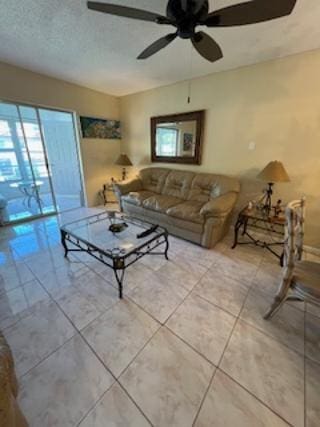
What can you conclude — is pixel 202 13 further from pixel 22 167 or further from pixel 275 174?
pixel 22 167

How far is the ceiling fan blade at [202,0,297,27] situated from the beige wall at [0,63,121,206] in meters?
3.15

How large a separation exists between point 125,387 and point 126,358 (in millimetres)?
165

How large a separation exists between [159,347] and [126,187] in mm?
2866

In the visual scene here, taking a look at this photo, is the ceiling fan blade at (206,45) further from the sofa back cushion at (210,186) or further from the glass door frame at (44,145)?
the glass door frame at (44,145)

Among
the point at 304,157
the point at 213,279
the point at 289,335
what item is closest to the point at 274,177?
the point at 304,157

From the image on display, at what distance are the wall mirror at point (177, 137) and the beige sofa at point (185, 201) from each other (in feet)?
1.01

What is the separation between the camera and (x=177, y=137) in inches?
143

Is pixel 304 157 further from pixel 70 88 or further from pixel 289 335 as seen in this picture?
pixel 70 88

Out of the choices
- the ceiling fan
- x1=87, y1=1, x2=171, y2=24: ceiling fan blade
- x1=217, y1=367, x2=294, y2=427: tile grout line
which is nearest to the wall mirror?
the ceiling fan

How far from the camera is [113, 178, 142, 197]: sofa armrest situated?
365cm

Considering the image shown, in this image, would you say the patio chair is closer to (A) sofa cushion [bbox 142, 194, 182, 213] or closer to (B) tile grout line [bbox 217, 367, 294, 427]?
(B) tile grout line [bbox 217, 367, 294, 427]

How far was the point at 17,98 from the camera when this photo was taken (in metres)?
3.04

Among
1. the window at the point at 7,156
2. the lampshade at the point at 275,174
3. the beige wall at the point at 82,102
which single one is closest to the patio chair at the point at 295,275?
the lampshade at the point at 275,174

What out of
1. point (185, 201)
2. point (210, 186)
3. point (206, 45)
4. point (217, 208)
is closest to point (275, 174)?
point (217, 208)
